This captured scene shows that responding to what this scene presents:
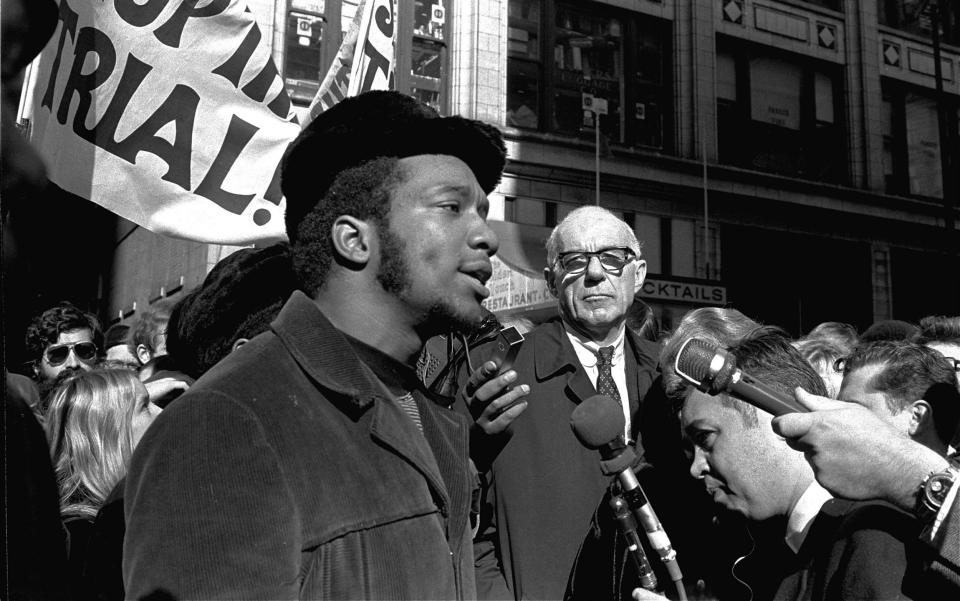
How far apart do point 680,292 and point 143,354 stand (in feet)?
30.0

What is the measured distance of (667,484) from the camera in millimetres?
3465

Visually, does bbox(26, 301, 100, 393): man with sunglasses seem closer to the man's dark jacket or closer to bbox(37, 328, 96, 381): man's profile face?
bbox(37, 328, 96, 381): man's profile face

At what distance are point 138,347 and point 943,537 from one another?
573 centimetres

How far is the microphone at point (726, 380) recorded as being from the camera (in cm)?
196

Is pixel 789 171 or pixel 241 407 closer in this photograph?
pixel 241 407

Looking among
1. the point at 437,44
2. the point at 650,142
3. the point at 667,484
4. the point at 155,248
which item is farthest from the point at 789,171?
the point at 667,484

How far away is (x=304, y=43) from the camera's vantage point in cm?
1562

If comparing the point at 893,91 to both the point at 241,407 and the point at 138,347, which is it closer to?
the point at 138,347

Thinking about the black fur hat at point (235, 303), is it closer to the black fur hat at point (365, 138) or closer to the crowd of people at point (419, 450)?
the crowd of people at point (419, 450)

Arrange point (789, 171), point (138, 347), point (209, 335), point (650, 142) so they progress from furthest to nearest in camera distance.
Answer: point (789, 171)
point (650, 142)
point (138, 347)
point (209, 335)

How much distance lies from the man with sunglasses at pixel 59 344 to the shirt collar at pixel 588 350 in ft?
10.8

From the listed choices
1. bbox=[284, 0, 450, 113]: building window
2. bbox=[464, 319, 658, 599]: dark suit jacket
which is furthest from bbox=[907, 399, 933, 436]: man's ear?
bbox=[284, 0, 450, 113]: building window

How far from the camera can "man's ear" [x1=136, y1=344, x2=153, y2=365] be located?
253 inches

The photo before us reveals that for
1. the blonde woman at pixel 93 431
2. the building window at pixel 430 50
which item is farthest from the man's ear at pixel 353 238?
the building window at pixel 430 50
